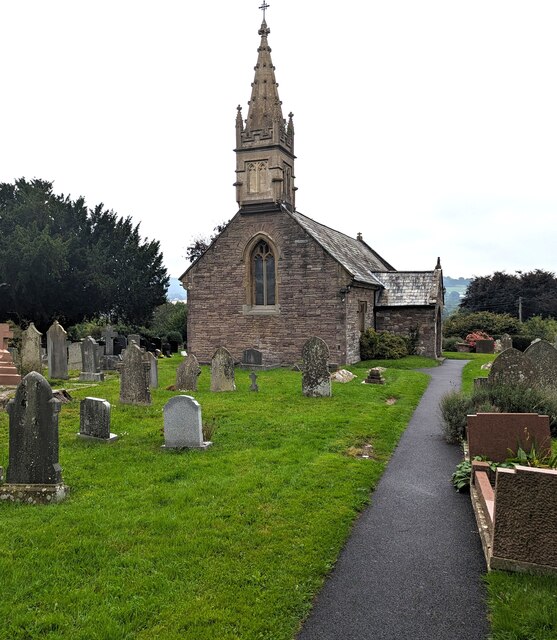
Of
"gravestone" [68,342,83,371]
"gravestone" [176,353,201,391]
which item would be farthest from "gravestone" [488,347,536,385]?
"gravestone" [68,342,83,371]

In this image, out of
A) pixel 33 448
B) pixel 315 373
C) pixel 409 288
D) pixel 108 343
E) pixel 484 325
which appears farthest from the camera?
pixel 484 325

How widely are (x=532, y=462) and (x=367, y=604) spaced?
331cm

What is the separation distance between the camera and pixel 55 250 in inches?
1160

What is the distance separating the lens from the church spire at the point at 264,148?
24125 mm

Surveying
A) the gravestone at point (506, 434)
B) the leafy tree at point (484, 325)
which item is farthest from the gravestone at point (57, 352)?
the leafy tree at point (484, 325)

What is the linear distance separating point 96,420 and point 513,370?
855 cm

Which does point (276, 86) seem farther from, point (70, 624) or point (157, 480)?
point (70, 624)

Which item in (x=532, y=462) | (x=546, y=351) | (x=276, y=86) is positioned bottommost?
(x=532, y=462)

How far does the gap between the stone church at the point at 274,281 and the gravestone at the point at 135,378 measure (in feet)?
35.1

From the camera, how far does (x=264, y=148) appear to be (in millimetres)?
24328

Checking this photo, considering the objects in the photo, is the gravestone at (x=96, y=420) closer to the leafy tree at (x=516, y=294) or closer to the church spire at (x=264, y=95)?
the church spire at (x=264, y=95)

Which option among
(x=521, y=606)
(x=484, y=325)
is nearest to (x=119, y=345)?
(x=521, y=606)

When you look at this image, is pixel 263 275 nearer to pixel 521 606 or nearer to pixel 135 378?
pixel 135 378

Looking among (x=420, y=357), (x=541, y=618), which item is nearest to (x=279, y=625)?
(x=541, y=618)
